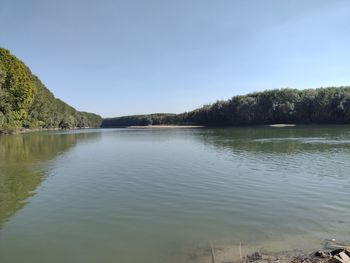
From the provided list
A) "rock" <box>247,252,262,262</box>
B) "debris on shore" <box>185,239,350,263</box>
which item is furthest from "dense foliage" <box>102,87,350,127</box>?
"rock" <box>247,252,262,262</box>

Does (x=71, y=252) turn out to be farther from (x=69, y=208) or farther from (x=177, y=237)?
(x=69, y=208)

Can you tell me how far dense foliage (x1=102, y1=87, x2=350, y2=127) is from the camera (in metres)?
111

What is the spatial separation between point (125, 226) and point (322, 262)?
230 inches

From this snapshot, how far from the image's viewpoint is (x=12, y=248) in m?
9.18

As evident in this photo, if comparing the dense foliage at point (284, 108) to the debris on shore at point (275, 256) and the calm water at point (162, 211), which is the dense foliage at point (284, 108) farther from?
the debris on shore at point (275, 256)

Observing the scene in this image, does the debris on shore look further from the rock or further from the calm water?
the calm water

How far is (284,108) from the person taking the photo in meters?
122

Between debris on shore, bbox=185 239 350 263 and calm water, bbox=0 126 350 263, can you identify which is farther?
calm water, bbox=0 126 350 263

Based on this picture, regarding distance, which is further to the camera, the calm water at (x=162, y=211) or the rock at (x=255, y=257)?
the calm water at (x=162, y=211)

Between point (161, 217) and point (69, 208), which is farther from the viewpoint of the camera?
point (69, 208)

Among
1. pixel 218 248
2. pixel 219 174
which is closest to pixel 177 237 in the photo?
pixel 218 248

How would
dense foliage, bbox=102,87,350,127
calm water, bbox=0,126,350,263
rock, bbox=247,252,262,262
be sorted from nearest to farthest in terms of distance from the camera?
1. rock, bbox=247,252,262,262
2. calm water, bbox=0,126,350,263
3. dense foliage, bbox=102,87,350,127

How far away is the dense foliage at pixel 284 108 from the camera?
111 meters

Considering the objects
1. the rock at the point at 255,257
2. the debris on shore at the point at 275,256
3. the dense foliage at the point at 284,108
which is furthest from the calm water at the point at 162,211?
the dense foliage at the point at 284,108
